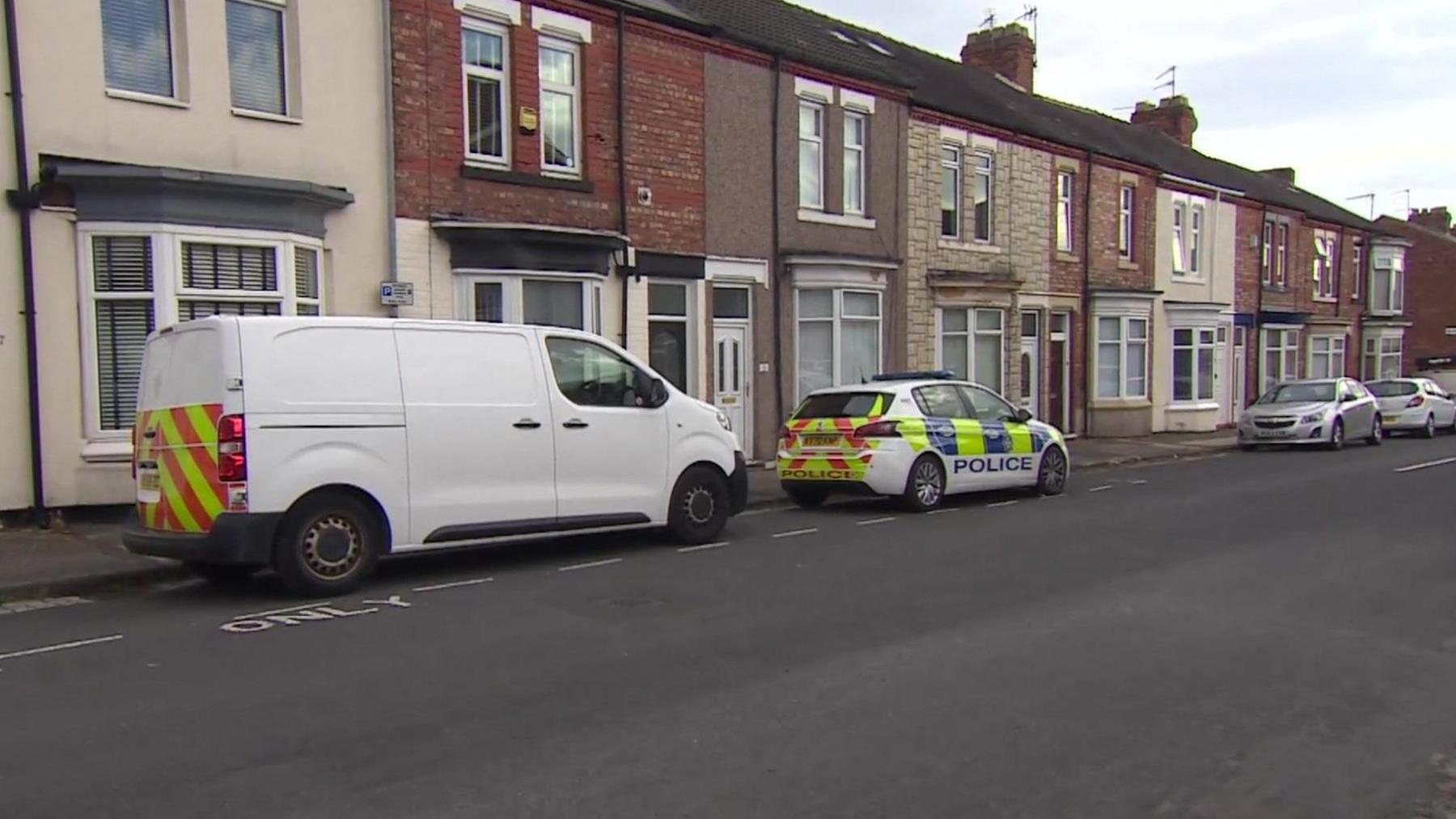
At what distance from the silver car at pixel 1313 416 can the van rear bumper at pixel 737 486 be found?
52.1 ft

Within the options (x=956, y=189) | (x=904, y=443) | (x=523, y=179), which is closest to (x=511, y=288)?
(x=523, y=179)

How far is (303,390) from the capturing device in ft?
26.5

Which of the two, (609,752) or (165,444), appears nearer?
(609,752)

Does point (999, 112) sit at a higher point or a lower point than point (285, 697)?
higher

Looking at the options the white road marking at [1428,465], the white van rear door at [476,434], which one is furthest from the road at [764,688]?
the white road marking at [1428,465]

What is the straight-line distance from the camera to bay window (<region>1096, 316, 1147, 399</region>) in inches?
1001

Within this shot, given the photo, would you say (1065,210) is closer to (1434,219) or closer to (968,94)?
(968,94)

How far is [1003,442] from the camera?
1388 centimetres

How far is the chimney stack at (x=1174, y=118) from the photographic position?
3497 centimetres

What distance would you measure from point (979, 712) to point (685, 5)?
14.2 metres

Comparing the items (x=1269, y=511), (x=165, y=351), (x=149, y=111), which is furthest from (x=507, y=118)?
(x=1269, y=511)

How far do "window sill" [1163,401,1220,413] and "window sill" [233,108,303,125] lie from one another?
21794 mm

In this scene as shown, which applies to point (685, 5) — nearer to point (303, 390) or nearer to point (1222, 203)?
point (303, 390)

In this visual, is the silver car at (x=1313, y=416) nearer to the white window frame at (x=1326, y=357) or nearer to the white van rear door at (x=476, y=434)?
the white window frame at (x=1326, y=357)
